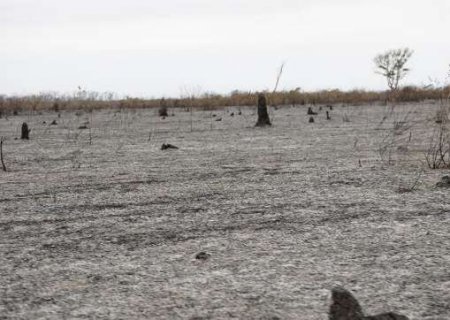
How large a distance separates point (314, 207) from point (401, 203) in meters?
0.42

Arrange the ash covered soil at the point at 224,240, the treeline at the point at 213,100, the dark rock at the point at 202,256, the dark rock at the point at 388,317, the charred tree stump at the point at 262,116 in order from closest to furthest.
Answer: the dark rock at the point at 388,317
the ash covered soil at the point at 224,240
the dark rock at the point at 202,256
the charred tree stump at the point at 262,116
the treeline at the point at 213,100

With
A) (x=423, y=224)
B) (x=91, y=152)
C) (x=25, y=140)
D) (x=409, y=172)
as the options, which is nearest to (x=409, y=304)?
(x=423, y=224)

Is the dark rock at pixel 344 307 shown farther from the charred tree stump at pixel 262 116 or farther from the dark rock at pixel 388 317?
the charred tree stump at pixel 262 116

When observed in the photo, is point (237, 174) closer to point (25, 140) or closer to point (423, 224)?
point (423, 224)

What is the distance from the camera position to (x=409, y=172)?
367cm

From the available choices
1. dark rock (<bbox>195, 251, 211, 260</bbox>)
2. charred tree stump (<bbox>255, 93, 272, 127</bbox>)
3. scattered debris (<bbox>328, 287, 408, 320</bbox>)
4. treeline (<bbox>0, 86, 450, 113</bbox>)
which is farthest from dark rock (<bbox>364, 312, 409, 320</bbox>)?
treeline (<bbox>0, 86, 450, 113</bbox>)

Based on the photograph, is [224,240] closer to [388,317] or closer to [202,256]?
[202,256]

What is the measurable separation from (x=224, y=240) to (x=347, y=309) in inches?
30.0

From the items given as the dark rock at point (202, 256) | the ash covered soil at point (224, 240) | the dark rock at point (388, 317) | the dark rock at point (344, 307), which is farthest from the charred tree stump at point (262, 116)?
the dark rock at point (388, 317)

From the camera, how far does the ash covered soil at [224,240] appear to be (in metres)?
1.55

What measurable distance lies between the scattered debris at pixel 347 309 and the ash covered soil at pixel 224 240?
0.08ft

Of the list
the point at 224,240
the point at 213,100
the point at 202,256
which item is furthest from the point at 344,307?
the point at 213,100

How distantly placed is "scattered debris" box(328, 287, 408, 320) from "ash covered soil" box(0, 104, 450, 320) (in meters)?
0.02

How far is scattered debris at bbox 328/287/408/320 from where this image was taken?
140cm
